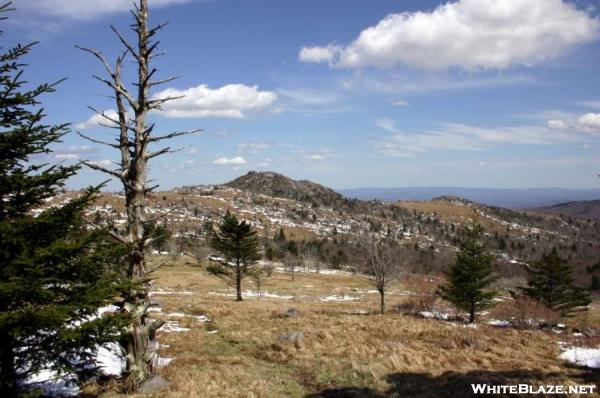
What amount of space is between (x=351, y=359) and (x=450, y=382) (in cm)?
370

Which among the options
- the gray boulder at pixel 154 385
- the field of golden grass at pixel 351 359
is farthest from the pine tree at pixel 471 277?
A: the gray boulder at pixel 154 385

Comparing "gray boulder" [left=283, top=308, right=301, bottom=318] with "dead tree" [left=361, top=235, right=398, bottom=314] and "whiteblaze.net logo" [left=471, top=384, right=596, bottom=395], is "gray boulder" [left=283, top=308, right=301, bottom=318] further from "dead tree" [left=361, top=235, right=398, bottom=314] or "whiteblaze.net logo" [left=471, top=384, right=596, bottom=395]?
"whiteblaze.net logo" [left=471, top=384, right=596, bottom=395]

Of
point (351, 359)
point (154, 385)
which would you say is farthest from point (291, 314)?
point (154, 385)

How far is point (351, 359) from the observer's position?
15.3 m

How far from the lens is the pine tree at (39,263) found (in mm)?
8359

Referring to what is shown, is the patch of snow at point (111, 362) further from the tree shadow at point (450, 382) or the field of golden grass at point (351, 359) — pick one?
the tree shadow at point (450, 382)

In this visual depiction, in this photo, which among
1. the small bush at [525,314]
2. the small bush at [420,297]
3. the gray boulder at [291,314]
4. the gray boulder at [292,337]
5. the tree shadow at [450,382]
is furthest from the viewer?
the small bush at [420,297]

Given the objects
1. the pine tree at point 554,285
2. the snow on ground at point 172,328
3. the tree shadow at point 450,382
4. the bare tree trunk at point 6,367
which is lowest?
the pine tree at point 554,285

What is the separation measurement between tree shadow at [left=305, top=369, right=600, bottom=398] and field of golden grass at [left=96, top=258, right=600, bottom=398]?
28 millimetres

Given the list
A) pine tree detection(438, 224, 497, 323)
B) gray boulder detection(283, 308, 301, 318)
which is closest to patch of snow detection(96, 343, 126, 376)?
gray boulder detection(283, 308, 301, 318)

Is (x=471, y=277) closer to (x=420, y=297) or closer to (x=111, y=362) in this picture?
(x=420, y=297)

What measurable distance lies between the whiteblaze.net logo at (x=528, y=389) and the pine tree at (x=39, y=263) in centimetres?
938

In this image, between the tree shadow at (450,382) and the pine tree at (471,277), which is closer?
the tree shadow at (450,382)

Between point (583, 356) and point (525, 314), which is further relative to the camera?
point (525, 314)
